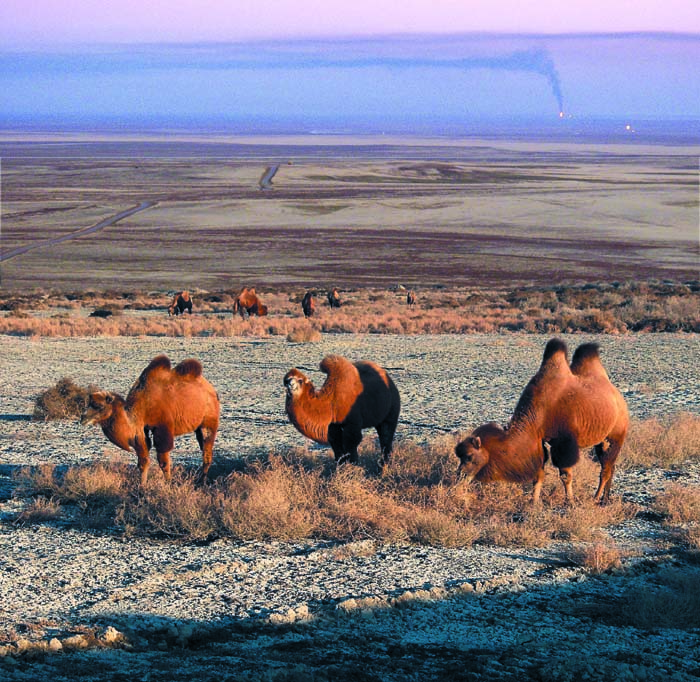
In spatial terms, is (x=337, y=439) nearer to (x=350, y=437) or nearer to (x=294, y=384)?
(x=350, y=437)

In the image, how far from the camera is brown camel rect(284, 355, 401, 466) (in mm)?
9344

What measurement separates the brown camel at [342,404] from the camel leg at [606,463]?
2117 mm

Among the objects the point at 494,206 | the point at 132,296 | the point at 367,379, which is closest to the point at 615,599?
the point at 367,379

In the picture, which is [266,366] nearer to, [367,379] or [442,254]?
[367,379]

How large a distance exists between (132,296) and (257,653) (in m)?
35.4

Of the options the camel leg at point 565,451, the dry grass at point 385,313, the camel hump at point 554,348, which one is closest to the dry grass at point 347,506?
the camel leg at point 565,451

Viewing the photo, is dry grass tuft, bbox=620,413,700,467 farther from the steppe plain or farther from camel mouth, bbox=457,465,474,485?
camel mouth, bbox=457,465,474,485

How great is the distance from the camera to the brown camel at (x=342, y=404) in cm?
934

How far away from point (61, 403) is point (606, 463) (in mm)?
8500

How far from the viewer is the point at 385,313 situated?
33531mm

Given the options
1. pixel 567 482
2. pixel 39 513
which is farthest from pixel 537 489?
pixel 39 513

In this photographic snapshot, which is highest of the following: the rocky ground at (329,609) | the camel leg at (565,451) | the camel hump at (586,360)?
the camel hump at (586,360)

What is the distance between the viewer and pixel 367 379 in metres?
10.2

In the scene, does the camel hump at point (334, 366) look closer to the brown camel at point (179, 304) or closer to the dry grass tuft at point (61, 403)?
the dry grass tuft at point (61, 403)
